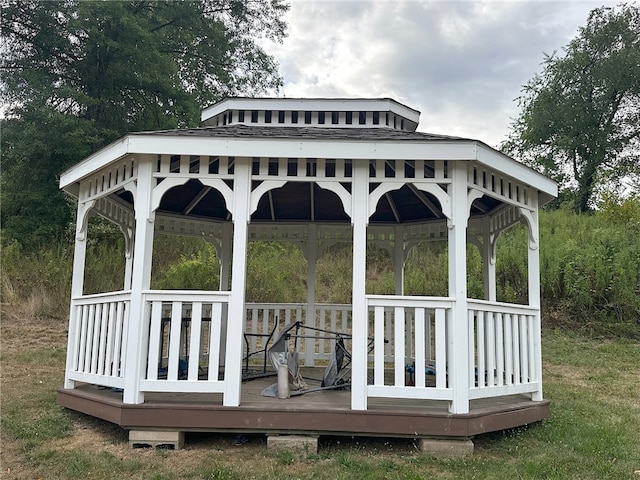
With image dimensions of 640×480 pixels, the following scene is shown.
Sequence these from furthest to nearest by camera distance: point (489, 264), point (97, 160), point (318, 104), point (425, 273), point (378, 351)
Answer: point (425, 273) → point (318, 104) → point (489, 264) → point (97, 160) → point (378, 351)

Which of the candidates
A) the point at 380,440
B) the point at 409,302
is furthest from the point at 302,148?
the point at 380,440

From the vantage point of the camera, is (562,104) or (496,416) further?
(562,104)

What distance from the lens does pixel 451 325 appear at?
4.43m

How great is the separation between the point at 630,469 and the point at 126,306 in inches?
178

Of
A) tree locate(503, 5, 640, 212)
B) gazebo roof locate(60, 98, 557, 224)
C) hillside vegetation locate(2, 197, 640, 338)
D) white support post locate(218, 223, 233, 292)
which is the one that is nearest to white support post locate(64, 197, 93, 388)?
gazebo roof locate(60, 98, 557, 224)

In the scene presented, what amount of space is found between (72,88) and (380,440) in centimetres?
1227

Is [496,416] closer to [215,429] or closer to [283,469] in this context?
[283,469]

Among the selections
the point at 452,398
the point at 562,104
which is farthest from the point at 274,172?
the point at 562,104

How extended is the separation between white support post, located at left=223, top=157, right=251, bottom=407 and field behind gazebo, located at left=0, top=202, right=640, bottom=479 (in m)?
0.58

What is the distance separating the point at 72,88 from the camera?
42.4 ft

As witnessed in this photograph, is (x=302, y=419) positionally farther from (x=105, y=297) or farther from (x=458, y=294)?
(x=105, y=297)

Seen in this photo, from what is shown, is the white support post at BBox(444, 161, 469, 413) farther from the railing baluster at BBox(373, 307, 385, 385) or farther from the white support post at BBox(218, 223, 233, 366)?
the white support post at BBox(218, 223, 233, 366)

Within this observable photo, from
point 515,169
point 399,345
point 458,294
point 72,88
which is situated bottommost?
point 399,345

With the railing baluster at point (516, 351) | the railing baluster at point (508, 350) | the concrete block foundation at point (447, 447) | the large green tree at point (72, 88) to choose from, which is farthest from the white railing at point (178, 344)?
the large green tree at point (72, 88)
